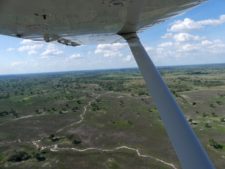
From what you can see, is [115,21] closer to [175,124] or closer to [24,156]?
[175,124]

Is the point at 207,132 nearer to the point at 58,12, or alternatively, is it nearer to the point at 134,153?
the point at 134,153

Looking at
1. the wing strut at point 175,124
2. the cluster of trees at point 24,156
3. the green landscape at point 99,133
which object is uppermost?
the wing strut at point 175,124

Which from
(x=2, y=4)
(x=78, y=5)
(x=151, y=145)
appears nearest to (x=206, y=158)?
(x=78, y=5)

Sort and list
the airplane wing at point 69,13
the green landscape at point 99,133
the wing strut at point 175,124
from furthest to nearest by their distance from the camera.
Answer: the green landscape at point 99,133
the wing strut at point 175,124
the airplane wing at point 69,13

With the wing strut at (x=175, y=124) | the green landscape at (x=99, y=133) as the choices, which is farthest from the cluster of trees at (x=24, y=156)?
the wing strut at (x=175, y=124)

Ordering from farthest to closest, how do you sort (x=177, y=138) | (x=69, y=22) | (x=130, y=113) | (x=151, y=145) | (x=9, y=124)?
(x=130, y=113)
(x=9, y=124)
(x=151, y=145)
(x=69, y=22)
(x=177, y=138)

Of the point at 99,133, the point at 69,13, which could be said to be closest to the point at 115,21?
the point at 69,13

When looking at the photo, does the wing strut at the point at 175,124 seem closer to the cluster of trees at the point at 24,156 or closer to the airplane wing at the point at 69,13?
the airplane wing at the point at 69,13

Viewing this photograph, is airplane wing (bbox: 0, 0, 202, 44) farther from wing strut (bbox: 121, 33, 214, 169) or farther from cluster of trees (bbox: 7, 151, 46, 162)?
cluster of trees (bbox: 7, 151, 46, 162)
